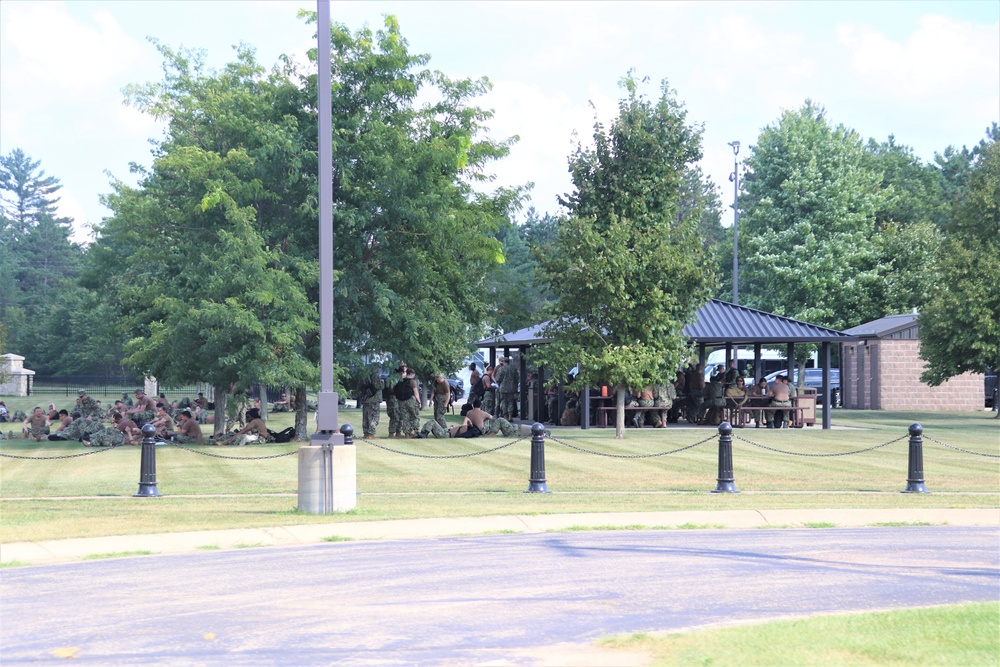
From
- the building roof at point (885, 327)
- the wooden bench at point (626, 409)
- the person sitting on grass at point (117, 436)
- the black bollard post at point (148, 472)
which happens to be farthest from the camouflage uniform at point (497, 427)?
the building roof at point (885, 327)

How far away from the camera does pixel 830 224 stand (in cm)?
6053

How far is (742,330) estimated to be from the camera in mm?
35344

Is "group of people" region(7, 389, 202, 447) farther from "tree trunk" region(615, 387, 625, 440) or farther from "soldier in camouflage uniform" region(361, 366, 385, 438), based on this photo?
"tree trunk" region(615, 387, 625, 440)

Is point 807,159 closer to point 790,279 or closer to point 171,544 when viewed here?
point 790,279

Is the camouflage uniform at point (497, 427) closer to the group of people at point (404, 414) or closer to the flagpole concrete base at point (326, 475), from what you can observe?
the group of people at point (404, 414)

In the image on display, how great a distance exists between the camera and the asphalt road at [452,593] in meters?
7.93

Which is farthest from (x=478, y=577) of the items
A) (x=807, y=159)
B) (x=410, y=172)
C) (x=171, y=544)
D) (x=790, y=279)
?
(x=807, y=159)

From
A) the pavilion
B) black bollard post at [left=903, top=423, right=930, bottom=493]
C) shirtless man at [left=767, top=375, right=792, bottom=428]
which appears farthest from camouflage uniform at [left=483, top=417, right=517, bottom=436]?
black bollard post at [left=903, top=423, right=930, bottom=493]

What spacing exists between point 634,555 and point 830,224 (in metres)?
51.2

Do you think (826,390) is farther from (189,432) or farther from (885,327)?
(189,432)

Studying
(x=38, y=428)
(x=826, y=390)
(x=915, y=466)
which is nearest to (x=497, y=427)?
(x=826, y=390)

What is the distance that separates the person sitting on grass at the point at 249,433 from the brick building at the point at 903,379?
29569mm

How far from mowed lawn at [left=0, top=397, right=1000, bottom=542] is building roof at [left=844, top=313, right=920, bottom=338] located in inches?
815

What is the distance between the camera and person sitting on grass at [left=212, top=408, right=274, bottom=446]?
29.2 m
